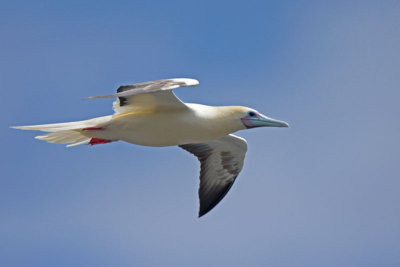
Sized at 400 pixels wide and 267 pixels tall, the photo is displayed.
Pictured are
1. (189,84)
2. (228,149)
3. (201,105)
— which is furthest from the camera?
(228,149)

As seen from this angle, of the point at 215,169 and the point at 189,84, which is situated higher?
the point at 189,84

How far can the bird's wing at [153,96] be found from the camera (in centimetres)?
1099

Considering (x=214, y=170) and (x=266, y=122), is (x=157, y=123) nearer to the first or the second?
(x=266, y=122)

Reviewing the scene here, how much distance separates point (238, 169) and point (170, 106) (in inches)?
114

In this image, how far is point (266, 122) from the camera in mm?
12359

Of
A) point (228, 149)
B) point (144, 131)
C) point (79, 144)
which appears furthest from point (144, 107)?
point (228, 149)

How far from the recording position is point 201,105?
39.6ft

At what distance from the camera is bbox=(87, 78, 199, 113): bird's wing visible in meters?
11.0

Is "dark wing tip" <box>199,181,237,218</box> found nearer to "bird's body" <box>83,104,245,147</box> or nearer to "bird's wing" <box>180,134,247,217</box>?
"bird's wing" <box>180,134,247,217</box>

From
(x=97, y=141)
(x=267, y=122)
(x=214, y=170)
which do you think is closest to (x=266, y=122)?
(x=267, y=122)

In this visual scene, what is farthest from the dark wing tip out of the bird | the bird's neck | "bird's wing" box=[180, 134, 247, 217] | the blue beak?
the bird's neck

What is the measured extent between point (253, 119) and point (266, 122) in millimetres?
313

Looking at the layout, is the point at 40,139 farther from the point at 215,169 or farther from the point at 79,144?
the point at 215,169

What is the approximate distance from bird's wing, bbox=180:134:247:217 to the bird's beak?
64.5 inches
